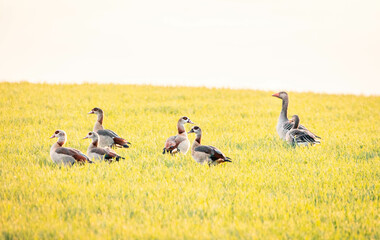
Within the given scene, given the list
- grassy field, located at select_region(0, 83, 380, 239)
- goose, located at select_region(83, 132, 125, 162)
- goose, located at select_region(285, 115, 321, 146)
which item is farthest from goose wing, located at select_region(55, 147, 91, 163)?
goose, located at select_region(285, 115, 321, 146)

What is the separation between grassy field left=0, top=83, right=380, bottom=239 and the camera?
23.1 feet

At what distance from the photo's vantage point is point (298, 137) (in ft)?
44.2

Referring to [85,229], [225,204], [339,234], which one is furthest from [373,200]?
[85,229]

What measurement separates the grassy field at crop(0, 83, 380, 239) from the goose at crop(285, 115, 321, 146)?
0.33 m

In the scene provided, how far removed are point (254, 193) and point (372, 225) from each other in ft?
8.03

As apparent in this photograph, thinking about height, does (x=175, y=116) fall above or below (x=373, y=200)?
above

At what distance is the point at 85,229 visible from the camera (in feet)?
22.8

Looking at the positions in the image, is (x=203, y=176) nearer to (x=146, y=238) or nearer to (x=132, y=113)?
(x=146, y=238)

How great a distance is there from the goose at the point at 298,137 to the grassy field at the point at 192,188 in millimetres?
325

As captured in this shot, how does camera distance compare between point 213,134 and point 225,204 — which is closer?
point 225,204

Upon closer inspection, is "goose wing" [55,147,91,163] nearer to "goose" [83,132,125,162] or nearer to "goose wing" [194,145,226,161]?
"goose" [83,132,125,162]

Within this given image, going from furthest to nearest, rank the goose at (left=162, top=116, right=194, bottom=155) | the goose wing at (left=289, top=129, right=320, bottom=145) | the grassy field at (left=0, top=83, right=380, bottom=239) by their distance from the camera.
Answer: the goose wing at (left=289, top=129, right=320, bottom=145), the goose at (left=162, top=116, right=194, bottom=155), the grassy field at (left=0, top=83, right=380, bottom=239)

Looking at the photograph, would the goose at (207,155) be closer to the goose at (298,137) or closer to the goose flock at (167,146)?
the goose flock at (167,146)

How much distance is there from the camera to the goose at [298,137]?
13.4m
